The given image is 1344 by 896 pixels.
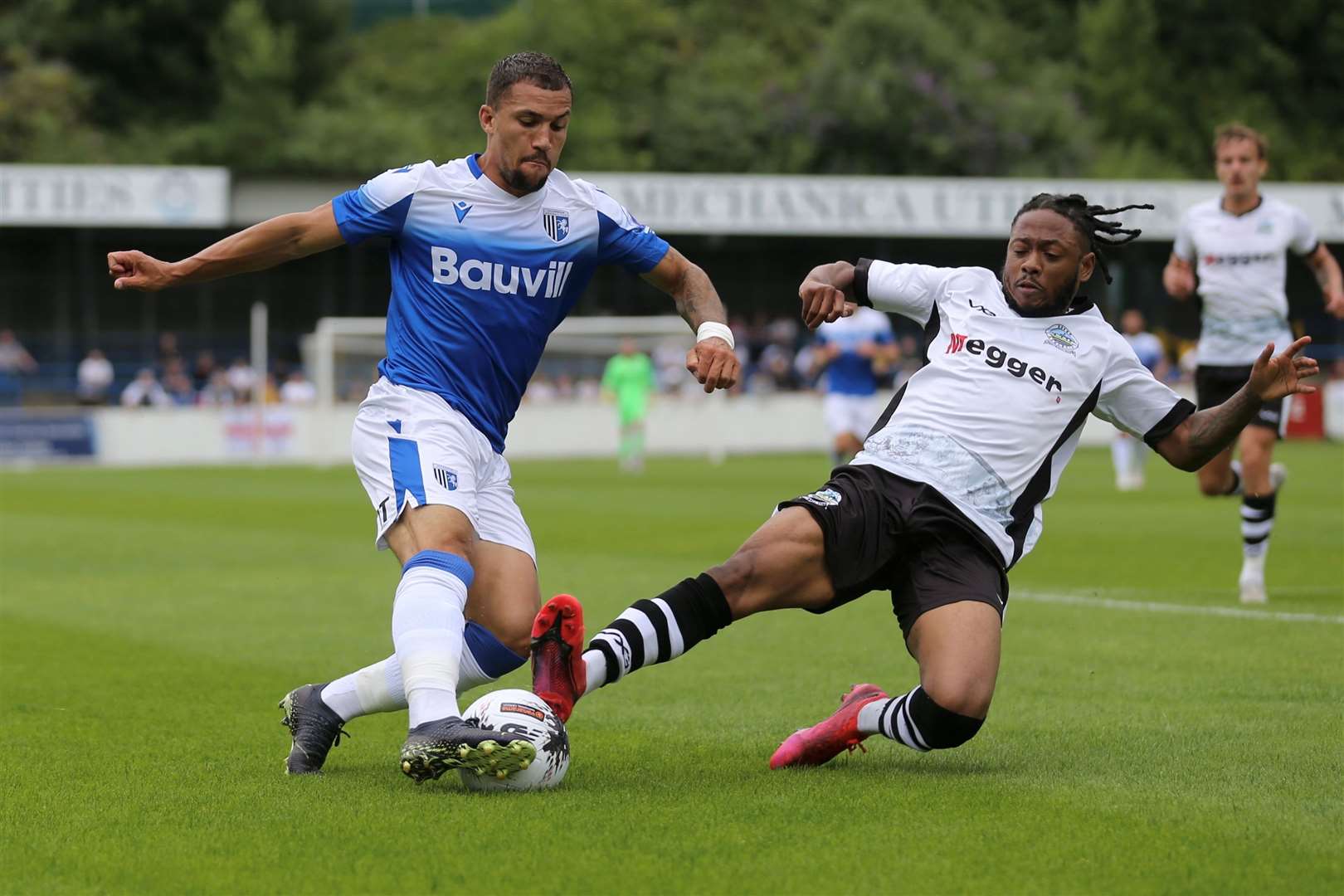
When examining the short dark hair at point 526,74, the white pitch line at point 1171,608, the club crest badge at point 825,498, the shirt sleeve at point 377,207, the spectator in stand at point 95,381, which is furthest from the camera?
the spectator in stand at point 95,381

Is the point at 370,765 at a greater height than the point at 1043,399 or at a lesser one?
lesser

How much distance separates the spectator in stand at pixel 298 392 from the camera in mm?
35000

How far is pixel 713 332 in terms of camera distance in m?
5.46

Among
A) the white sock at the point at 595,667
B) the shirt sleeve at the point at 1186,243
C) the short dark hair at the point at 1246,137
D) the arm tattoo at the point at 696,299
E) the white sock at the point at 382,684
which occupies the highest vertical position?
the short dark hair at the point at 1246,137

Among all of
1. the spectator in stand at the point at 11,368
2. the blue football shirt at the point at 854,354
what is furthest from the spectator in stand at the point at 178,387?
the blue football shirt at the point at 854,354

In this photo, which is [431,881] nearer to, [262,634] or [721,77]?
[262,634]

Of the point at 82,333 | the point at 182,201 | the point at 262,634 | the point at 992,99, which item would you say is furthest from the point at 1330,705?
the point at 992,99

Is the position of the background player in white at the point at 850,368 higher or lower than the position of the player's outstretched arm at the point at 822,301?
lower

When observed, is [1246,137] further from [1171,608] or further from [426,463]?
[426,463]

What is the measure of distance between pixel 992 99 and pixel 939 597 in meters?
47.7

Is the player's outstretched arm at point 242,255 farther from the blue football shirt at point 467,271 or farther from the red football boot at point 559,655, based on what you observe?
the red football boot at point 559,655

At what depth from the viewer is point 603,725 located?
20.6ft

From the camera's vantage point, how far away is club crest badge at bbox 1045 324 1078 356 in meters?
A: 5.67

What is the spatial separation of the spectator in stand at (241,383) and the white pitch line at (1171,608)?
28.5m
